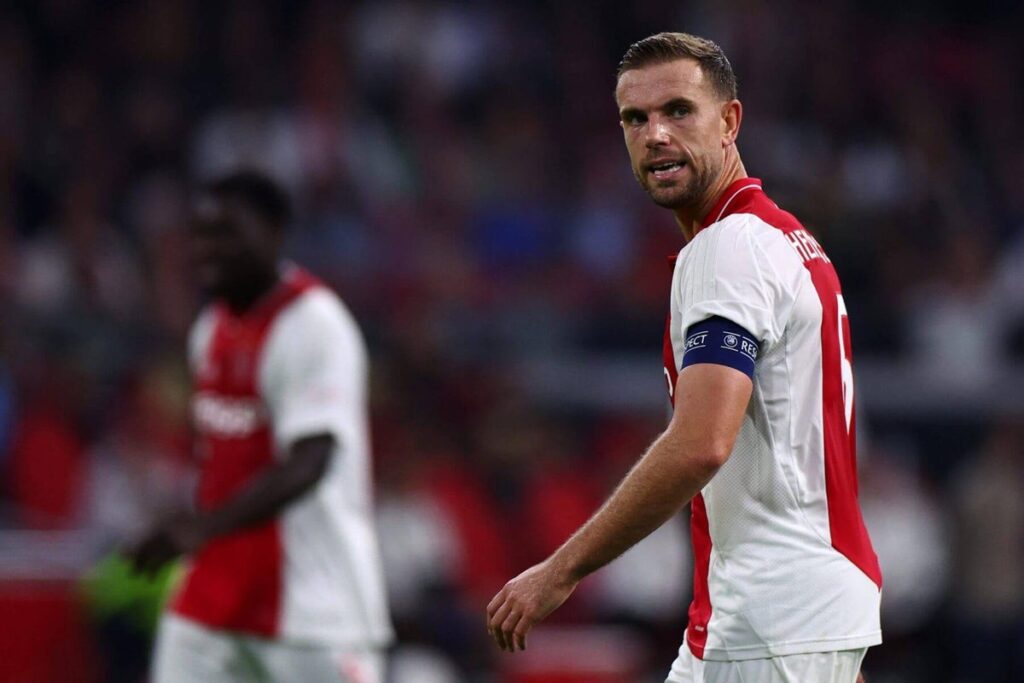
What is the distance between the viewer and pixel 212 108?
1171 centimetres

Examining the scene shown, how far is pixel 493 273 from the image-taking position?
11.1 meters

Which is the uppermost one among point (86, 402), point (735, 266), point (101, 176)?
point (101, 176)

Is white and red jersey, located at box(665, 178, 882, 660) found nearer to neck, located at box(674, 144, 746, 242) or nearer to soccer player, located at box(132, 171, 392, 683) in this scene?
neck, located at box(674, 144, 746, 242)

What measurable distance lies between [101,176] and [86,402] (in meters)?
2.25

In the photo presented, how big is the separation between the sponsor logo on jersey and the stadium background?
187 centimetres

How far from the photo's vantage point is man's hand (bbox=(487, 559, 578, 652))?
3.20 m

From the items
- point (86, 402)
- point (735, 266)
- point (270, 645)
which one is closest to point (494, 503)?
point (86, 402)

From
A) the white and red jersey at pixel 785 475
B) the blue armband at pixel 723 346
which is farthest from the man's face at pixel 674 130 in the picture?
the blue armband at pixel 723 346

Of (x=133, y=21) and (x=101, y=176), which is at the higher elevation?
(x=133, y=21)

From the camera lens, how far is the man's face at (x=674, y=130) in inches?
139

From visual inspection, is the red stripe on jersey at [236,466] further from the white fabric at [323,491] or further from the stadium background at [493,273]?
the stadium background at [493,273]

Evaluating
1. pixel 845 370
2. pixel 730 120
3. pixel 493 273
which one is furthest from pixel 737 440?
pixel 493 273

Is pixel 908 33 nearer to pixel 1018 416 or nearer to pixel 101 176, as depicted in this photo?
pixel 1018 416

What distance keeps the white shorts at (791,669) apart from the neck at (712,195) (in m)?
0.92
